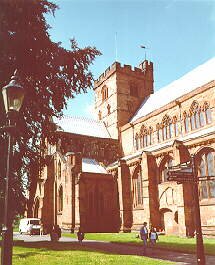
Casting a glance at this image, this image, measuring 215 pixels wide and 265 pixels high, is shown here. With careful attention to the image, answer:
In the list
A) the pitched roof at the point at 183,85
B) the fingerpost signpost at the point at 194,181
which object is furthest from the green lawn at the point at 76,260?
the pitched roof at the point at 183,85

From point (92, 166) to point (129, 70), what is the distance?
17.2m

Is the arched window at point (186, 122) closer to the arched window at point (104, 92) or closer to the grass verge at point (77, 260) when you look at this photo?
the arched window at point (104, 92)

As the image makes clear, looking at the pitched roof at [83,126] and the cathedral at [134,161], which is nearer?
the cathedral at [134,161]

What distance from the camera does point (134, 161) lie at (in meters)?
34.0

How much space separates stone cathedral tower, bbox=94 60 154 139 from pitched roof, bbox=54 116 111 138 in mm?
1201

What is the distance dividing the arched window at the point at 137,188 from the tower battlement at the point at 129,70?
734 inches

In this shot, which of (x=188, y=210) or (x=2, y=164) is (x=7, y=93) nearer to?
(x=2, y=164)

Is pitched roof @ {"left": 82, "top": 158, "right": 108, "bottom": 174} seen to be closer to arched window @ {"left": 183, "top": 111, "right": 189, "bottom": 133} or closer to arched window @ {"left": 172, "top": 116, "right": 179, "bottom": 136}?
arched window @ {"left": 172, "top": 116, "right": 179, "bottom": 136}

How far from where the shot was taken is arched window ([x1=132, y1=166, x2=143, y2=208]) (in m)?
33.5

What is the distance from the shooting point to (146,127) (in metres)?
38.5

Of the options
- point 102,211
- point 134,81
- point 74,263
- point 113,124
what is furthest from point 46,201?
point 74,263

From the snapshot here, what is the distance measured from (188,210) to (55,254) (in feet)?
45.1

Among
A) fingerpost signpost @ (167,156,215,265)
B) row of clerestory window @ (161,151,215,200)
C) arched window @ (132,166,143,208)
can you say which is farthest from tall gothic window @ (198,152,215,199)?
fingerpost signpost @ (167,156,215,265)

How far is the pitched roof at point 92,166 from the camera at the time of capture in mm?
37422
